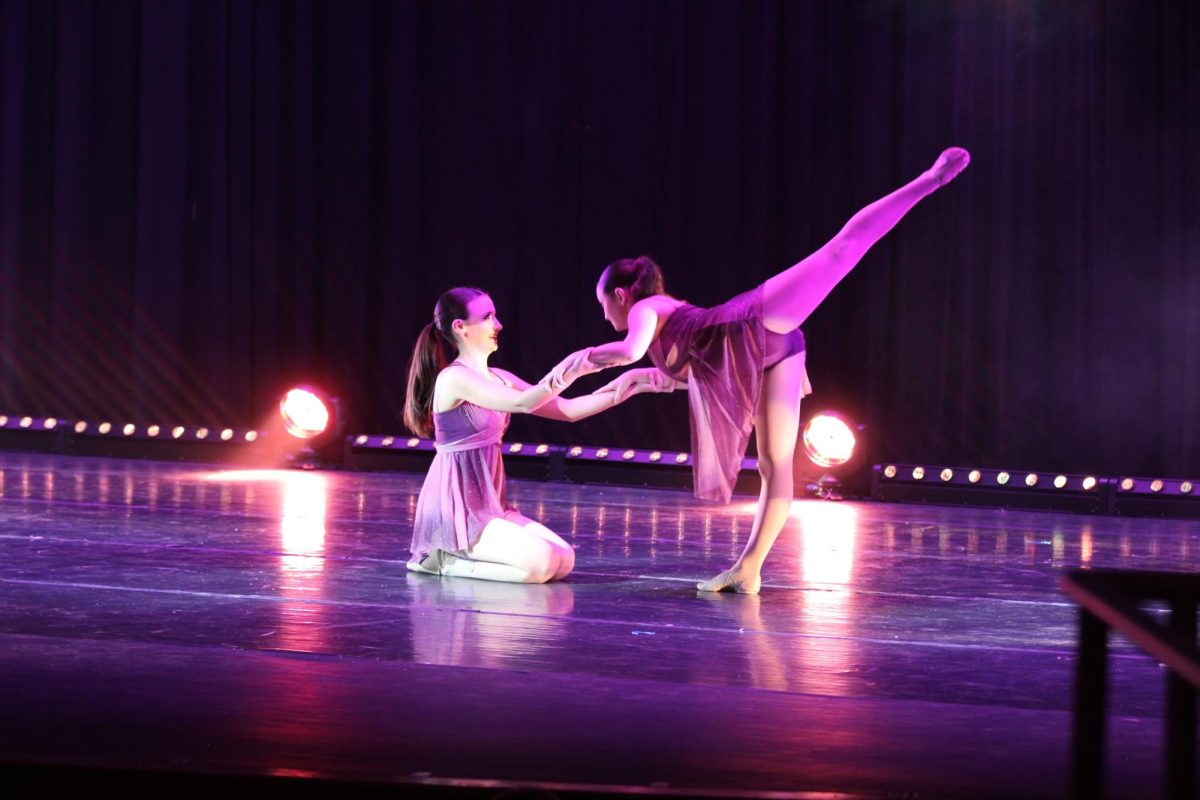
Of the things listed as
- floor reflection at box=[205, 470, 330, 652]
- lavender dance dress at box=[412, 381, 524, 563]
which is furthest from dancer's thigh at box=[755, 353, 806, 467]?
floor reflection at box=[205, 470, 330, 652]

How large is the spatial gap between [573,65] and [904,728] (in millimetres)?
5325

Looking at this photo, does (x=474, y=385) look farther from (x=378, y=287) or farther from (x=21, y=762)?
(x=378, y=287)

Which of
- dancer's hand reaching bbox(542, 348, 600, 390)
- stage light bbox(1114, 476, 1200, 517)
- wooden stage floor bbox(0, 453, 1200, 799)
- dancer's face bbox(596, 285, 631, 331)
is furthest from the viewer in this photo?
stage light bbox(1114, 476, 1200, 517)

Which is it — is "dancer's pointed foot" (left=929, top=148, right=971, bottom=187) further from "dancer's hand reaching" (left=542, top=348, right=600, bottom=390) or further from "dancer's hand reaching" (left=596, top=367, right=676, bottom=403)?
"dancer's hand reaching" (left=542, top=348, right=600, bottom=390)

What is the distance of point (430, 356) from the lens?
4.69 metres

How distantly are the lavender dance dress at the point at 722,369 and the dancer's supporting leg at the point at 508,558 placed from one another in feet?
1.62

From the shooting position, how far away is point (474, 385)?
4.47 m

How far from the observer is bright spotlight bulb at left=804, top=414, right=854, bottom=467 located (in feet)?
23.1

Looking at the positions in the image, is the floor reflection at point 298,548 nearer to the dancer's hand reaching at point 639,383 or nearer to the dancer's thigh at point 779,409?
the dancer's hand reaching at point 639,383

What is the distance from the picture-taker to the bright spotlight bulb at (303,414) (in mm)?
7863

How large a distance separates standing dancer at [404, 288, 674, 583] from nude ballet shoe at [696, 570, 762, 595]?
0.45m

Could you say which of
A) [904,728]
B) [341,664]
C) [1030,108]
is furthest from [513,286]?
[904,728]

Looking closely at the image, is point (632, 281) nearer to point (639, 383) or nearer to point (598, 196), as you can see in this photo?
point (639, 383)

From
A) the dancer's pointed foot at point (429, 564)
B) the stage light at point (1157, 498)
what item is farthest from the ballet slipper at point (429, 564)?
the stage light at point (1157, 498)
